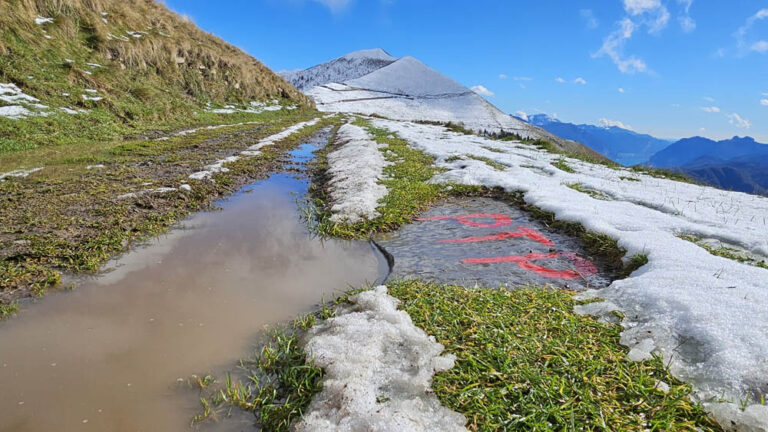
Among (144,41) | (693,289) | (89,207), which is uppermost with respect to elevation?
(144,41)

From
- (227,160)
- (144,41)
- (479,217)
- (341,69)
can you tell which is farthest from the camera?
(341,69)

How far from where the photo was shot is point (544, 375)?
281cm

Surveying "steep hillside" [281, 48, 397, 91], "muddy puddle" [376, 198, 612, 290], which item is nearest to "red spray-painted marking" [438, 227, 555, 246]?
"muddy puddle" [376, 198, 612, 290]

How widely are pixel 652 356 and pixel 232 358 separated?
403 cm

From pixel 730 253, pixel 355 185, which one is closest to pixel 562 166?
pixel 730 253

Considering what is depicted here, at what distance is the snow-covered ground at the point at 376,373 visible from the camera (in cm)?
251

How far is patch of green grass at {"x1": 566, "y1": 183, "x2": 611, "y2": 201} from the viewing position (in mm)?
9164

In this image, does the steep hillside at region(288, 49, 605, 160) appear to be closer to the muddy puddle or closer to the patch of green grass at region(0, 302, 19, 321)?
the muddy puddle

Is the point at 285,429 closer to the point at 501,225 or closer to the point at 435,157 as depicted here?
the point at 501,225

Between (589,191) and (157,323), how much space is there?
10722mm

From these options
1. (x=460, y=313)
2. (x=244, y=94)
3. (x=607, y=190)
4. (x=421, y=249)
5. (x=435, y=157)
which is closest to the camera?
(x=460, y=313)

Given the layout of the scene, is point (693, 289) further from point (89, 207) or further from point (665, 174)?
point (665, 174)

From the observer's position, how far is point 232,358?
11.0 feet

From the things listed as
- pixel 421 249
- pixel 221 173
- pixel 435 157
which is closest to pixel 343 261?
pixel 421 249
